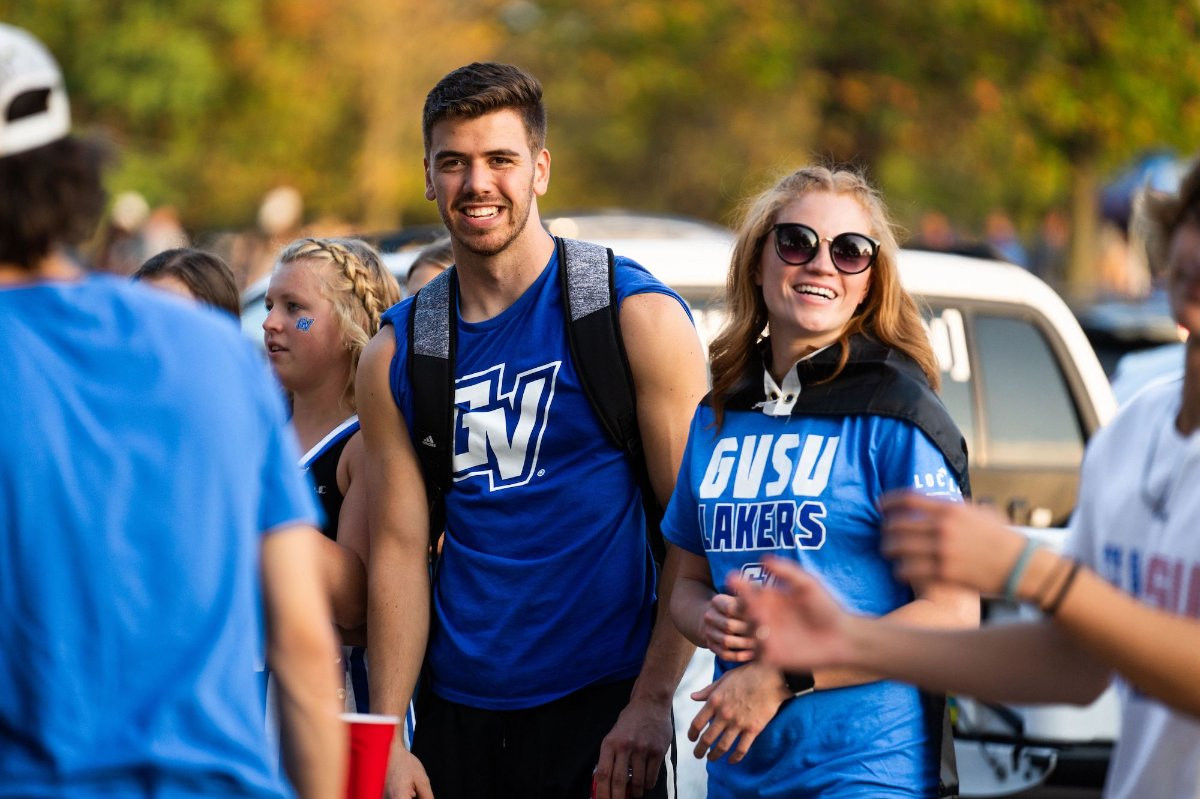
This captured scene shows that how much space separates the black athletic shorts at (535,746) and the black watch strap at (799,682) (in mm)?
700

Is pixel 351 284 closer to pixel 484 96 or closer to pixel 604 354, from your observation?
pixel 484 96

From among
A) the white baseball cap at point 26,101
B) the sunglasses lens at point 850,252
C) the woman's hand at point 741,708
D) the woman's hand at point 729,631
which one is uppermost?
the white baseball cap at point 26,101

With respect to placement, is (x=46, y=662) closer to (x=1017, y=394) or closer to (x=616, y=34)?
(x=1017, y=394)

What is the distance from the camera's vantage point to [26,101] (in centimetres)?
228

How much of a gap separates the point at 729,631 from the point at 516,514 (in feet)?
2.54

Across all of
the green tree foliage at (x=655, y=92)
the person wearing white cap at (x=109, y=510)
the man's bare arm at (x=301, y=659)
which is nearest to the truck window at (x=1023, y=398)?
the green tree foliage at (x=655, y=92)

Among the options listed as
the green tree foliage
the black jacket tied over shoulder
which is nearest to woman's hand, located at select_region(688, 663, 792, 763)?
the black jacket tied over shoulder

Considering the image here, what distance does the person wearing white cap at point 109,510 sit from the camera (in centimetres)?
219

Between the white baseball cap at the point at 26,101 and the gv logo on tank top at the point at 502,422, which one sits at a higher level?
the white baseball cap at the point at 26,101

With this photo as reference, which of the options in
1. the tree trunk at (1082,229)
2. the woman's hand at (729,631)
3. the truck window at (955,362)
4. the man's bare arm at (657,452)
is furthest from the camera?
the tree trunk at (1082,229)

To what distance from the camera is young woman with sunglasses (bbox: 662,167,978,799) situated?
11.6 ft

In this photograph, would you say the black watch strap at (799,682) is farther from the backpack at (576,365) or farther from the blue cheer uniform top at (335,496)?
the blue cheer uniform top at (335,496)

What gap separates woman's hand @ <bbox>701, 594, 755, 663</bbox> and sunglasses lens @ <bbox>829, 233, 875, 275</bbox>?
30.2 inches

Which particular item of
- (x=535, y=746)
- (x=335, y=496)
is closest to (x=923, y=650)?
(x=535, y=746)
